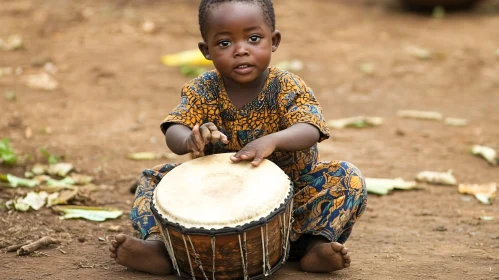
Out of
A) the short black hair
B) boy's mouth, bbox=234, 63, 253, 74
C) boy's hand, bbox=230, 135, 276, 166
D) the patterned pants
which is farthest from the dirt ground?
the short black hair

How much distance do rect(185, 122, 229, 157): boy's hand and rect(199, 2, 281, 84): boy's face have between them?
0.36m

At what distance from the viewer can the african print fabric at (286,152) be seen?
10.9ft

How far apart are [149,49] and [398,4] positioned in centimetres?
472

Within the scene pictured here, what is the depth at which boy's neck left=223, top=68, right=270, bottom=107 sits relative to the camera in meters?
3.42

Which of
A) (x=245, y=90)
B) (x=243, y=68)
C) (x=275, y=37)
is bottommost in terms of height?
(x=245, y=90)

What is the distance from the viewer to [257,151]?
3.08 meters

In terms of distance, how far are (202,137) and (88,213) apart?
1539 millimetres

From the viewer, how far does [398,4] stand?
11.3 m

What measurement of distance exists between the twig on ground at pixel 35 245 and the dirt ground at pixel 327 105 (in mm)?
47

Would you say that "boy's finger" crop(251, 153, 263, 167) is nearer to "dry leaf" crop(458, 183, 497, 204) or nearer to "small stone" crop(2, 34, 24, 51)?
"dry leaf" crop(458, 183, 497, 204)

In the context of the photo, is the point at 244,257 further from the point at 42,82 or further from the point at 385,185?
the point at 42,82

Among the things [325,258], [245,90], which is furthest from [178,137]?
[325,258]

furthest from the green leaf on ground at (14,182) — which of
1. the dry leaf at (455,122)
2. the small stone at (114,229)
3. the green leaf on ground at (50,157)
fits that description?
the dry leaf at (455,122)

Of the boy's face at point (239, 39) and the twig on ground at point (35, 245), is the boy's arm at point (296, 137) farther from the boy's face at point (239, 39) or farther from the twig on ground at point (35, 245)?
the twig on ground at point (35, 245)
